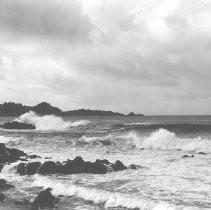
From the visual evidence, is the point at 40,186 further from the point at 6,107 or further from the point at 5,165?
the point at 6,107

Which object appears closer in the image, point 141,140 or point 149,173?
point 149,173

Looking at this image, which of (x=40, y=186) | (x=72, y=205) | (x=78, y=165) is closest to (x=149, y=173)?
(x=78, y=165)

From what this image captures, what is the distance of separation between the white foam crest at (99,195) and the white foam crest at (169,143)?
17.8 meters

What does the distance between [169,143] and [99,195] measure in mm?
22555

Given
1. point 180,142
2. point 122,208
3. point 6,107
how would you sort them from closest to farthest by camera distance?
point 122,208, point 180,142, point 6,107

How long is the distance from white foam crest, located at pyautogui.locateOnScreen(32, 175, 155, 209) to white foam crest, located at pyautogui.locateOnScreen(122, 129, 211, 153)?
17.8 metres

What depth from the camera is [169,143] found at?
35875 mm

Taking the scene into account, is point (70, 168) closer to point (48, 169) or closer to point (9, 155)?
point (48, 169)

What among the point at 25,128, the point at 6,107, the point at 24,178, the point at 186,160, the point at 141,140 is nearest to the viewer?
the point at 24,178

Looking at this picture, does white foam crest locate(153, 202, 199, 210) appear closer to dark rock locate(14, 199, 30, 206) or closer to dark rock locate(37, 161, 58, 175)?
dark rock locate(14, 199, 30, 206)

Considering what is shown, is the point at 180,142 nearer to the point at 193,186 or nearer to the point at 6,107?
the point at 193,186

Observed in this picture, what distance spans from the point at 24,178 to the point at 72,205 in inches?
226

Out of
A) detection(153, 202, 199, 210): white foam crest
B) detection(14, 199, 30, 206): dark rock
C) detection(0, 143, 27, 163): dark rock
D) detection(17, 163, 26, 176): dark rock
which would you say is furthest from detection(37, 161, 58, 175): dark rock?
detection(153, 202, 199, 210): white foam crest

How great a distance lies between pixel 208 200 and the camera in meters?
13.0
